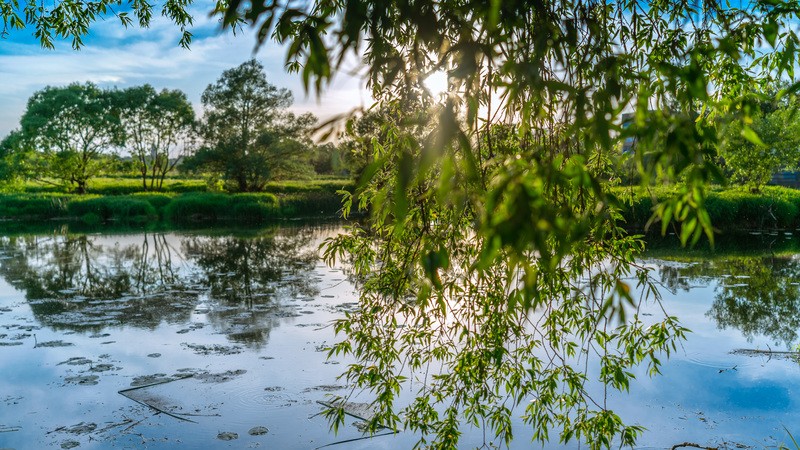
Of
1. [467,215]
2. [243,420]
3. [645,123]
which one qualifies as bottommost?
[243,420]

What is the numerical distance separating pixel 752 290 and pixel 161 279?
37.1ft

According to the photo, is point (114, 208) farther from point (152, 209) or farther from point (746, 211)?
point (746, 211)

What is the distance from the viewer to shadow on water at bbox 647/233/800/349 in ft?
26.8

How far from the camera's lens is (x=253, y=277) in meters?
12.4

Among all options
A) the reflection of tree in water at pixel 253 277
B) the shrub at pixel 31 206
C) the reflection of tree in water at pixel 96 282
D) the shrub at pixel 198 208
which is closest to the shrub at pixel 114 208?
the shrub at pixel 198 208

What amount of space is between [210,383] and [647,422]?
14.0 feet

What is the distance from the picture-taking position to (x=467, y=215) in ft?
12.3

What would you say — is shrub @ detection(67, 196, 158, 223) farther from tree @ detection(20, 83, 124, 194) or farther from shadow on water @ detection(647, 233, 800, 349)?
shadow on water @ detection(647, 233, 800, 349)

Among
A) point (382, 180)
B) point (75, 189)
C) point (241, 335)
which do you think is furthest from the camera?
point (75, 189)

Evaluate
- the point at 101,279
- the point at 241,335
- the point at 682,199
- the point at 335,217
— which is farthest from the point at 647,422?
the point at 335,217

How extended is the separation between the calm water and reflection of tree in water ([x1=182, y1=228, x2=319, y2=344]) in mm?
60

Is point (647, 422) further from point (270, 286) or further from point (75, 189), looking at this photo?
point (75, 189)

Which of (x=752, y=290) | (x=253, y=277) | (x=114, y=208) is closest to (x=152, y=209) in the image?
(x=114, y=208)

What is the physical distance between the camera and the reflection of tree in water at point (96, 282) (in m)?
9.12
